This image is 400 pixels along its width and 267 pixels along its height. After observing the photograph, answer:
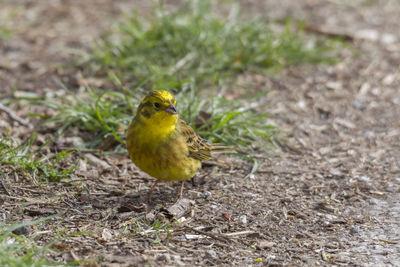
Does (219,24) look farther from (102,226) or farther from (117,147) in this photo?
(102,226)

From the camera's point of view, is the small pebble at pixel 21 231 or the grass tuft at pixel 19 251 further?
the small pebble at pixel 21 231

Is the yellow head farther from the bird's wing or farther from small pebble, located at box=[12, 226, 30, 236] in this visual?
small pebble, located at box=[12, 226, 30, 236]

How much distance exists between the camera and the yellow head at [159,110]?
186 inches

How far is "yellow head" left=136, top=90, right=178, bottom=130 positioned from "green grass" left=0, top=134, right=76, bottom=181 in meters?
0.97

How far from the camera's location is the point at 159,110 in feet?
15.6

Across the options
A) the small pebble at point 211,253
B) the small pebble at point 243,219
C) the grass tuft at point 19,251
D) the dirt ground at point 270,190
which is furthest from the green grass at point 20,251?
the small pebble at point 243,219

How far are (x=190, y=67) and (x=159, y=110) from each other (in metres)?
3.02

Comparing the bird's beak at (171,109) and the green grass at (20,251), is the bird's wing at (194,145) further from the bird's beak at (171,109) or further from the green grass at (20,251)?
the green grass at (20,251)

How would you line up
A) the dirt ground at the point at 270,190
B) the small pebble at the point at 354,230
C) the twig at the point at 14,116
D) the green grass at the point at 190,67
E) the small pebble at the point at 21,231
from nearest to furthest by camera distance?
the small pebble at the point at 21,231
the dirt ground at the point at 270,190
the small pebble at the point at 354,230
the twig at the point at 14,116
the green grass at the point at 190,67

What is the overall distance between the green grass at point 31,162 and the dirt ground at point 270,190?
9 centimetres

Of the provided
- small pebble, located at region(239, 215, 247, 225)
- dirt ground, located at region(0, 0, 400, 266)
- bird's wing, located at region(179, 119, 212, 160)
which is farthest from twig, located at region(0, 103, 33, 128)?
small pebble, located at region(239, 215, 247, 225)

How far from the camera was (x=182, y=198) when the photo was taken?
5090 mm

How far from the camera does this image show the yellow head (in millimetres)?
4719

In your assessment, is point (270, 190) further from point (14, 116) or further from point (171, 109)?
point (14, 116)
